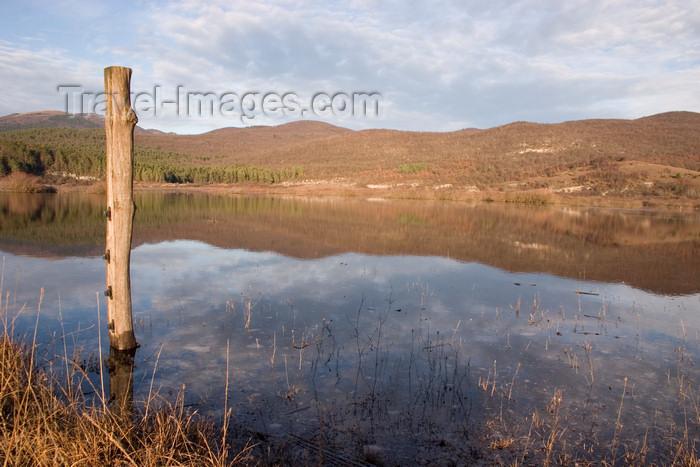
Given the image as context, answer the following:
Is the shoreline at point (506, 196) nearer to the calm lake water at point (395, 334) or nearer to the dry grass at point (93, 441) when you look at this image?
the calm lake water at point (395, 334)

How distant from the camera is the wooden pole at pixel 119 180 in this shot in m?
5.05

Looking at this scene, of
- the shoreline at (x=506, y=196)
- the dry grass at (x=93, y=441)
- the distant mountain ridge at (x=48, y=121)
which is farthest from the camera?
the distant mountain ridge at (x=48, y=121)

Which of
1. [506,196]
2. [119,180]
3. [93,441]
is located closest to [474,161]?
[506,196]

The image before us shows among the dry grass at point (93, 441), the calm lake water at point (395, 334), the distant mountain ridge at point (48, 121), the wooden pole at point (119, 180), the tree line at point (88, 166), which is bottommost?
the calm lake water at point (395, 334)

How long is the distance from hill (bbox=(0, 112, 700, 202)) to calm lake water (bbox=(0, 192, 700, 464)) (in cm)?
3155

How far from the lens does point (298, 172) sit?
240 feet

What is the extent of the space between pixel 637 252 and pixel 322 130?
175492 mm

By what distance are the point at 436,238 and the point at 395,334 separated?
11.2m

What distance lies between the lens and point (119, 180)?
509cm

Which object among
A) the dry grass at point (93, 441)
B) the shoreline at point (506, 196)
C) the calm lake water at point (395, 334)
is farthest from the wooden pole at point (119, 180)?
the shoreline at point (506, 196)

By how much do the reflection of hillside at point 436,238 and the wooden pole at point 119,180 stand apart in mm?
7804

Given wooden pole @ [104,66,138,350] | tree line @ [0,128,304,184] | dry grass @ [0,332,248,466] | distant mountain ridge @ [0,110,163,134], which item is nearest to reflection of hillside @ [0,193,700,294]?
wooden pole @ [104,66,138,350]

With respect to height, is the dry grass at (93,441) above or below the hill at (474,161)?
below

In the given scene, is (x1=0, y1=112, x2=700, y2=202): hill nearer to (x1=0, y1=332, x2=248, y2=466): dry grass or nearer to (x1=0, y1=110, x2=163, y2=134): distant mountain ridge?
(x1=0, y1=332, x2=248, y2=466): dry grass
